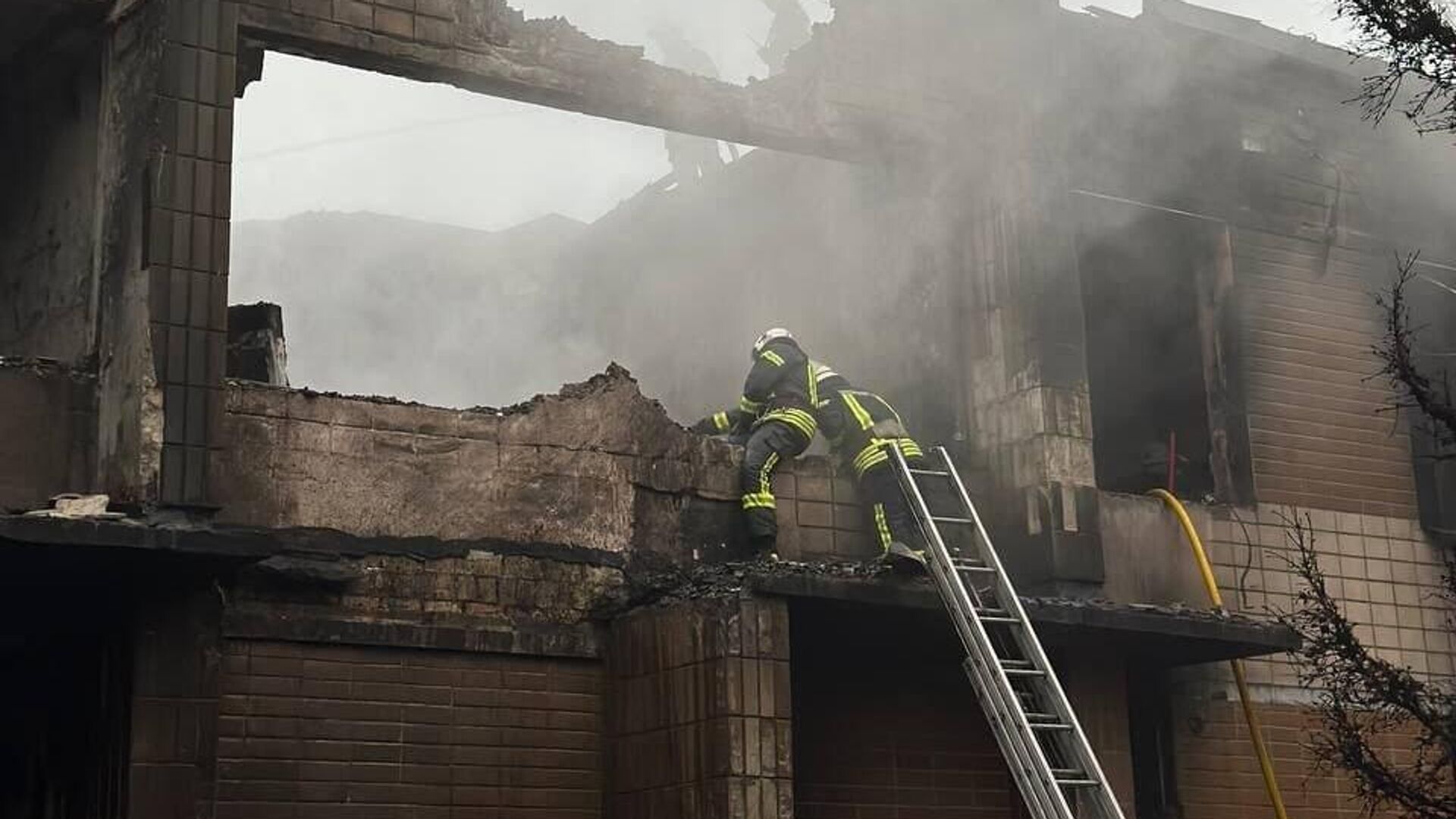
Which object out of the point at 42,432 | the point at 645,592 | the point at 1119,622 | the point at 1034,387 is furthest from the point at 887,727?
the point at 42,432

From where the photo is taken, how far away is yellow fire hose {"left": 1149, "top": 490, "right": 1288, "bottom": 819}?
43.2 ft

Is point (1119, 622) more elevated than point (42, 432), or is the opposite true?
point (42, 432)

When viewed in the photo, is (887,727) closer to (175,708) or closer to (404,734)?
(404,734)

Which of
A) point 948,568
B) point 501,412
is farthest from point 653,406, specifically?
point 948,568

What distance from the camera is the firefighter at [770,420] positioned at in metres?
11.9

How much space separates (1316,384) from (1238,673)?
8.52ft

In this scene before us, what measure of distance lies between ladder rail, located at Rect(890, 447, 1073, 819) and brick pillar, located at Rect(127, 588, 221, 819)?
3.92 meters

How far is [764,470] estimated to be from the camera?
1201 centimetres

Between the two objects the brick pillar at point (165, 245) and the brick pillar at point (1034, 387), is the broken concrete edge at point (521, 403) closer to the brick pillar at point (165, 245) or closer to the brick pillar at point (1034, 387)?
the brick pillar at point (165, 245)

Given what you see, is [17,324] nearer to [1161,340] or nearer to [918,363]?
[918,363]

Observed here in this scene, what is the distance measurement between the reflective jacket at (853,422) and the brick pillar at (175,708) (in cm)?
407

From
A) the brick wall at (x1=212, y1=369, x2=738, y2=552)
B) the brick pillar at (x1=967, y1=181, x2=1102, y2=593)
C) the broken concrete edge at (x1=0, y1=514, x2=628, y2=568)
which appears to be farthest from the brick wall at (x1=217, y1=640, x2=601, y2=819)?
the brick pillar at (x1=967, y1=181, x2=1102, y2=593)

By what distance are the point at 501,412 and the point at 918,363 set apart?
3.66m

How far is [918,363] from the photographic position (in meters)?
14.0
